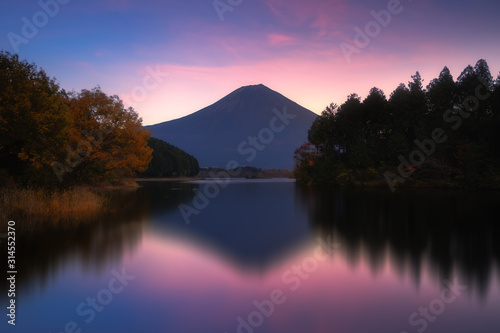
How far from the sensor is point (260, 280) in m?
7.61

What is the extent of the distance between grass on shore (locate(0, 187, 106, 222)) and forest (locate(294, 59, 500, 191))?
138ft

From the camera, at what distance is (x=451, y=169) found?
4569 centimetres

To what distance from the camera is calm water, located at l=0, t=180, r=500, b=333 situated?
543 cm

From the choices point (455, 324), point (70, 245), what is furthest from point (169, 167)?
point (455, 324)

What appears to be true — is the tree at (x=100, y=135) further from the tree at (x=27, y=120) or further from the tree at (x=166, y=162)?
the tree at (x=166, y=162)

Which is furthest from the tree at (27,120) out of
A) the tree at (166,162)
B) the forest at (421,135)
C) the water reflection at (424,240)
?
the tree at (166,162)

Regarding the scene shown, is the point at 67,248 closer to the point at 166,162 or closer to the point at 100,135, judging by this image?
the point at 100,135

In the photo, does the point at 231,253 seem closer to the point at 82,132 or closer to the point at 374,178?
the point at 82,132

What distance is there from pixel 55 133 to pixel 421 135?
4660 centimetres

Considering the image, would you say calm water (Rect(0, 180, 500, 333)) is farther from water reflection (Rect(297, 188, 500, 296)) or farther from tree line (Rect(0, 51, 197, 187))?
tree line (Rect(0, 51, 197, 187))

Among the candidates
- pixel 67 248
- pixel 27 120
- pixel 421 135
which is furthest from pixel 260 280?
pixel 421 135

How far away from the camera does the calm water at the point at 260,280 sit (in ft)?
17.8

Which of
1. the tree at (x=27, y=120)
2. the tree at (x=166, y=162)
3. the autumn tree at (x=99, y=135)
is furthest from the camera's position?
the tree at (x=166, y=162)

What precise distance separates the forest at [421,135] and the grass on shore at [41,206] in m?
41.9
